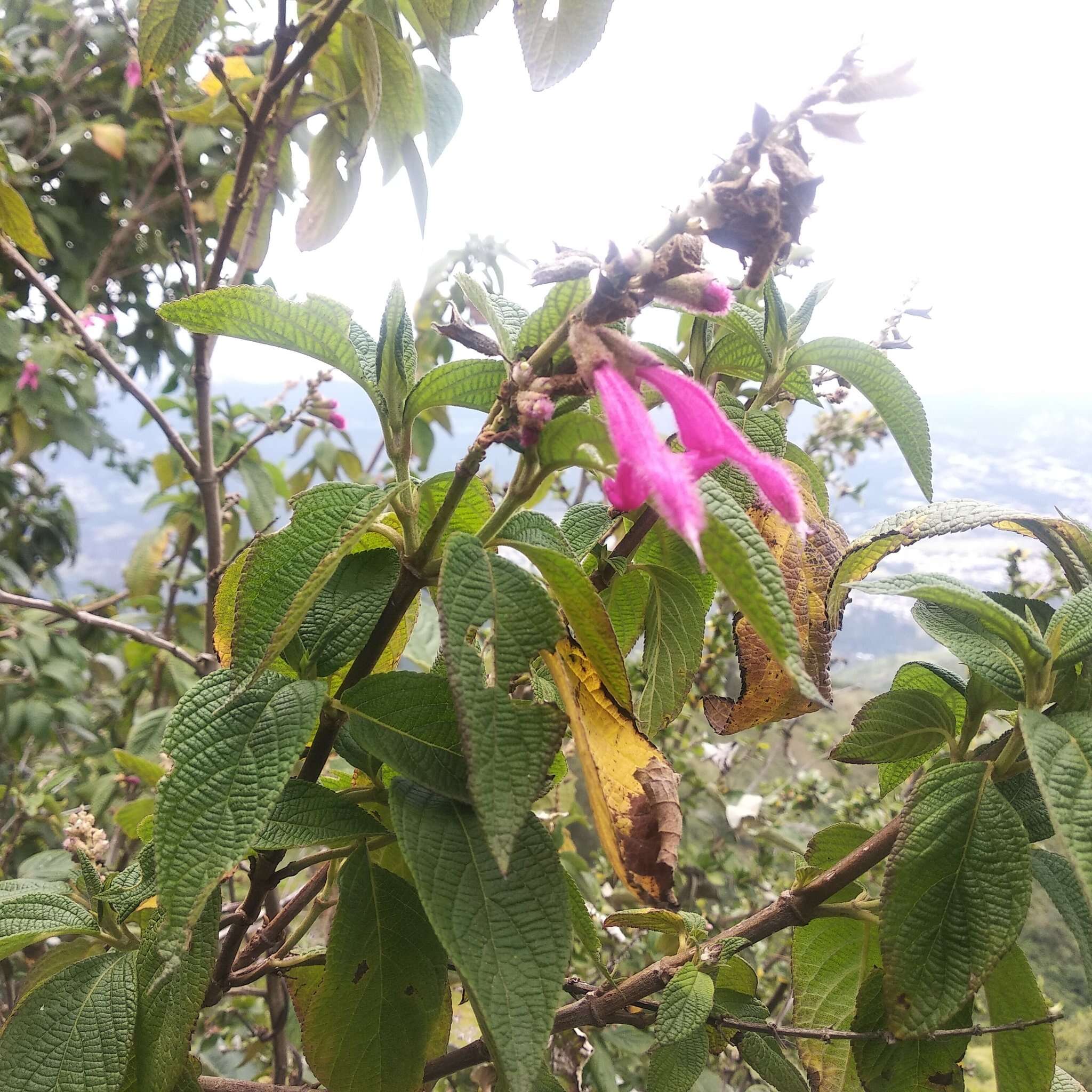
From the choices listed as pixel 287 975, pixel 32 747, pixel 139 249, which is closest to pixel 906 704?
pixel 287 975

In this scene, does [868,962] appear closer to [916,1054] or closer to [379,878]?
[916,1054]

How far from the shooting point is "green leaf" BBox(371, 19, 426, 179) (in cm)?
76

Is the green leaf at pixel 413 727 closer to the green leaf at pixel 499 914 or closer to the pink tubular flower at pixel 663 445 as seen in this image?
the green leaf at pixel 499 914

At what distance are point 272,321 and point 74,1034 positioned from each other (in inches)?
14.9

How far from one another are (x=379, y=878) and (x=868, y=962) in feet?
1.02

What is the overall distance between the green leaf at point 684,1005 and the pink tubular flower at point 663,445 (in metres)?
0.28

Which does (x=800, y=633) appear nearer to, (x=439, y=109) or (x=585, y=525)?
(x=585, y=525)

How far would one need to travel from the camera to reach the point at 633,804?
0.33 m

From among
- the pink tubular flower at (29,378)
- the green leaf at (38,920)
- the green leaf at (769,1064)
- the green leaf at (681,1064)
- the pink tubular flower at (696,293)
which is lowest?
the green leaf at (769,1064)

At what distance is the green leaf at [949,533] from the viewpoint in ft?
1.33

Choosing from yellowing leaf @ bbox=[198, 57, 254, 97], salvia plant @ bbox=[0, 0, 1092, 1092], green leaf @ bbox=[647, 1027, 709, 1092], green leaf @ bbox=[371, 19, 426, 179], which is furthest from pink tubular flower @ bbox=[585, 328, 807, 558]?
yellowing leaf @ bbox=[198, 57, 254, 97]

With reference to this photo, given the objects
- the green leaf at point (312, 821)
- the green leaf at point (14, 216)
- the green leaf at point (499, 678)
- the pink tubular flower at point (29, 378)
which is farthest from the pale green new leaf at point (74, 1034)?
the pink tubular flower at point (29, 378)

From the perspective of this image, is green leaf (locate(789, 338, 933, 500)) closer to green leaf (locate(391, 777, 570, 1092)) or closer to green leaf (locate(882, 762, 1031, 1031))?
green leaf (locate(882, 762, 1031, 1031))

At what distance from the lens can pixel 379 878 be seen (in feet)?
1.36
